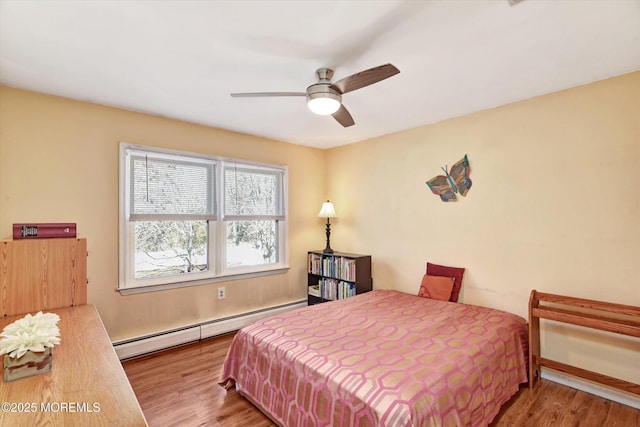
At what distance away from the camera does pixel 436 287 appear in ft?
10.2

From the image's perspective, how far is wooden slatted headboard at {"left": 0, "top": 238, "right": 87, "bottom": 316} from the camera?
6.40 feet

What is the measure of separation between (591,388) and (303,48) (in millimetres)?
3229

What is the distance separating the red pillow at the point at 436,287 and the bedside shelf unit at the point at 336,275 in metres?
0.76

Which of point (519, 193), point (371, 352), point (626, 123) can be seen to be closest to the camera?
point (371, 352)

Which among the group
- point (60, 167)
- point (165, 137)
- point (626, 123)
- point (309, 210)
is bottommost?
point (309, 210)

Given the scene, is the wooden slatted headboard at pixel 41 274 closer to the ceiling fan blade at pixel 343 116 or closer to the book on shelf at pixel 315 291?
the ceiling fan blade at pixel 343 116

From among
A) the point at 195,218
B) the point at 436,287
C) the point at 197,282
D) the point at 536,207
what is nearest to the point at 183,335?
the point at 197,282

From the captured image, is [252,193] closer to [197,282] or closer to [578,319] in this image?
[197,282]

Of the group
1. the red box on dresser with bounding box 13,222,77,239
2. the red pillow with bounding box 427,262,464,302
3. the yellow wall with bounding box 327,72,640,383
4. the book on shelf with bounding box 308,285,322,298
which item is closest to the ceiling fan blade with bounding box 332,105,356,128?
the yellow wall with bounding box 327,72,640,383

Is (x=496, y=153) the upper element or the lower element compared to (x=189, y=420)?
upper

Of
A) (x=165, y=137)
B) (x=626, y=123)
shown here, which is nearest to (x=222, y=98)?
(x=165, y=137)

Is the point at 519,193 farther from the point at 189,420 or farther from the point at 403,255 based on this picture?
the point at 189,420

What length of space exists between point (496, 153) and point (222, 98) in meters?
2.56

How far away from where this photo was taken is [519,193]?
273cm
